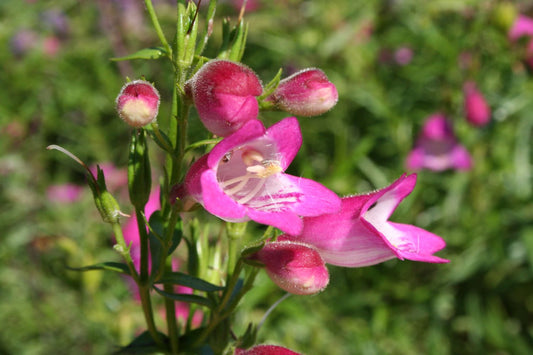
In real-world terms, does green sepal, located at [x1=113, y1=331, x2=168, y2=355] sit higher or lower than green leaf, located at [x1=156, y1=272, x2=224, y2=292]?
lower

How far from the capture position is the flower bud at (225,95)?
34.9 inches

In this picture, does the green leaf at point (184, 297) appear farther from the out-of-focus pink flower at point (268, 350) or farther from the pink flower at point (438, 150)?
the pink flower at point (438, 150)

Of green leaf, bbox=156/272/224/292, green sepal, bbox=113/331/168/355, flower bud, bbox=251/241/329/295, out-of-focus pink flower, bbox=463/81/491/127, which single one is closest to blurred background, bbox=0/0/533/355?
out-of-focus pink flower, bbox=463/81/491/127

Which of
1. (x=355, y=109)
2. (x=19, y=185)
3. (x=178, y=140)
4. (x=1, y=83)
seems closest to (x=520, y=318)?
(x=355, y=109)

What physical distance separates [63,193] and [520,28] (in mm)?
3155

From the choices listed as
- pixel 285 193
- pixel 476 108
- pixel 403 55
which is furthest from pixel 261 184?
pixel 403 55

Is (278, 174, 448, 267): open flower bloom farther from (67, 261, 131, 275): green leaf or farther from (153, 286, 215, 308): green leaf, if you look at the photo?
(67, 261, 131, 275): green leaf

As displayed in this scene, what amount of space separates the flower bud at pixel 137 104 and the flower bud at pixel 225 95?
8 centimetres

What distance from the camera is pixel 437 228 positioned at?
3.31 meters

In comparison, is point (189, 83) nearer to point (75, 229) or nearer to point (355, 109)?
point (75, 229)

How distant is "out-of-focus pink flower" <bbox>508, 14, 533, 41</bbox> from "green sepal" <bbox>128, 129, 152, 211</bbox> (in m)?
2.70

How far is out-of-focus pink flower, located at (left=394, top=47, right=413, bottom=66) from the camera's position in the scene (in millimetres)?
4055

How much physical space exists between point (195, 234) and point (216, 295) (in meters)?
0.16

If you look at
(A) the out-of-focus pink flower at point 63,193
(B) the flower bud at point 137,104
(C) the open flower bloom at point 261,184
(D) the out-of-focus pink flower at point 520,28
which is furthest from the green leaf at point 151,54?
(A) the out-of-focus pink flower at point 63,193
